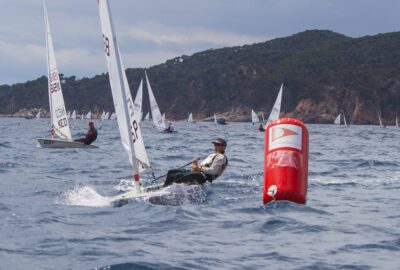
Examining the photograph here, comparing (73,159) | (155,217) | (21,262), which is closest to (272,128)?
(155,217)

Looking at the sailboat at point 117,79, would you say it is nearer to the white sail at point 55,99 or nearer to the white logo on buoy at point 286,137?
the white logo on buoy at point 286,137

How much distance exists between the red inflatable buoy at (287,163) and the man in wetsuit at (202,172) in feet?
6.49

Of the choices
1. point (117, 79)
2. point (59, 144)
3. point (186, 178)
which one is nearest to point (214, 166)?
point (186, 178)

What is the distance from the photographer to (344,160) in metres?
24.2

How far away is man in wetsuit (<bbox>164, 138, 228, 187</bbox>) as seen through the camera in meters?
13.0

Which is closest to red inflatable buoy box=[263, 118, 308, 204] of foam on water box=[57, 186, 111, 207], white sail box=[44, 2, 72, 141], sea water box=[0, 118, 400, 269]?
sea water box=[0, 118, 400, 269]

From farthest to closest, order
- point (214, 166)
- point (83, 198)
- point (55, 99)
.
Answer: point (55, 99) → point (214, 166) → point (83, 198)

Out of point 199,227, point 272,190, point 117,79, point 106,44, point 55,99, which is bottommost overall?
point 199,227

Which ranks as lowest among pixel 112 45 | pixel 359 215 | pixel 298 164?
pixel 359 215

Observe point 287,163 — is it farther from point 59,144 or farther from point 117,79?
point 59,144

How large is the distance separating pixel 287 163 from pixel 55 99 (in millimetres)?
19478

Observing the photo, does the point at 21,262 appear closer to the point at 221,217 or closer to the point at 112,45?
the point at 221,217

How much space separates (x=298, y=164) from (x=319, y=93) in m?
118

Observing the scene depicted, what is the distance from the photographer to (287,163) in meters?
11.1
